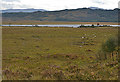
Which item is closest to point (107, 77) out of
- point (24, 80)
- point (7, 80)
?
point (24, 80)

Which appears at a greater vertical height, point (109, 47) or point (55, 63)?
point (109, 47)

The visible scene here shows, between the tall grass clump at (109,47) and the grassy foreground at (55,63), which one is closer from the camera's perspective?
the grassy foreground at (55,63)

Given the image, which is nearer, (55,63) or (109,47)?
(109,47)

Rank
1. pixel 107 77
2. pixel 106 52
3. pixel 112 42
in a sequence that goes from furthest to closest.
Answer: pixel 106 52 → pixel 112 42 → pixel 107 77

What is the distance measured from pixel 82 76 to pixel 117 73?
7.19 ft

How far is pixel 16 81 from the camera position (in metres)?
9.29

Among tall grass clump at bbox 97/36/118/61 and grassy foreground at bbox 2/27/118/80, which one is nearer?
grassy foreground at bbox 2/27/118/80

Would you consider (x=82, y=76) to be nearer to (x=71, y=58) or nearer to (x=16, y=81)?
(x=16, y=81)

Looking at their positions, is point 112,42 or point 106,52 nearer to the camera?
point 112,42

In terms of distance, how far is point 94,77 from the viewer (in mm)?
9844

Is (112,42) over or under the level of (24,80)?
over

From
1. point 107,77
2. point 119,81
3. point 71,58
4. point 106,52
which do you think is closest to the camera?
point 119,81

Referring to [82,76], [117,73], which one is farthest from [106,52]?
[82,76]

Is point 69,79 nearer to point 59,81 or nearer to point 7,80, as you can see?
point 59,81
